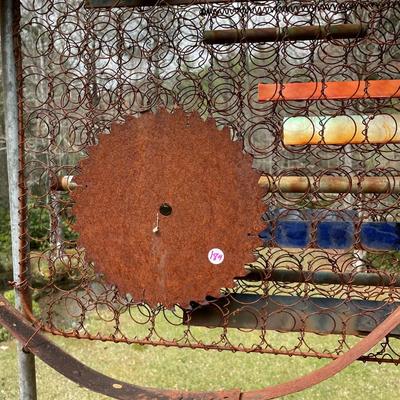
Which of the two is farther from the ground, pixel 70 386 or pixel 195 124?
pixel 195 124

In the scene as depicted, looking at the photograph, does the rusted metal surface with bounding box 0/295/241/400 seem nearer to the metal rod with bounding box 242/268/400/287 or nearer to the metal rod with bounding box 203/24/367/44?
the metal rod with bounding box 242/268/400/287

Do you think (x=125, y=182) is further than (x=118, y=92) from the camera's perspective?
No

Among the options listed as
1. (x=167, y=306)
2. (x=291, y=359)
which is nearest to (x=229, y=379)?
(x=291, y=359)

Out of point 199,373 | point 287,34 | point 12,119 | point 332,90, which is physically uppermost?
point 287,34

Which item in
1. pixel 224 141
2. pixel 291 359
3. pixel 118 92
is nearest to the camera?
pixel 224 141

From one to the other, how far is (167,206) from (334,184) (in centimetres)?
53

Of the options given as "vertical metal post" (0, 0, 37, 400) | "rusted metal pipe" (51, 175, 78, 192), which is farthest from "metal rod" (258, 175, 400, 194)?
"vertical metal post" (0, 0, 37, 400)

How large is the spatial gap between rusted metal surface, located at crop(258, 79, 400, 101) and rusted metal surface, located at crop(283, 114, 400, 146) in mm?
61

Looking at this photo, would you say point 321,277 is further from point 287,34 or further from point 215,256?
point 287,34

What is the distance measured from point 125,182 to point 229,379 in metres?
2.72

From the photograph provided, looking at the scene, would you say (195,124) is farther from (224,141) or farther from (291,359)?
(291,359)

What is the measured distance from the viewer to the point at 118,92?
1668 millimetres

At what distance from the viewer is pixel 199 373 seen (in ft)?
13.0

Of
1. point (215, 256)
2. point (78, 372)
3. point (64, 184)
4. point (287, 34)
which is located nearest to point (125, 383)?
point (78, 372)
